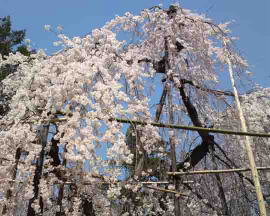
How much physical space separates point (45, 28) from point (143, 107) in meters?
1.52

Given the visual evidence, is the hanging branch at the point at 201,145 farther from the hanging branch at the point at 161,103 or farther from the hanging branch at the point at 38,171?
the hanging branch at the point at 38,171

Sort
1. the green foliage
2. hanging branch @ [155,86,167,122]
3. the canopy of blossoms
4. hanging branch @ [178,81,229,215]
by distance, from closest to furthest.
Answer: the canopy of blossoms → hanging branch @ [155,86,167,122] → hanging branch @ [178,81,229,215] → the green foliage

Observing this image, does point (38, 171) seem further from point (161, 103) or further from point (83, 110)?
point (161, 103)

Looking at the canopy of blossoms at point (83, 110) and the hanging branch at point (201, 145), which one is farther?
the hanging branch at point (201, 145)

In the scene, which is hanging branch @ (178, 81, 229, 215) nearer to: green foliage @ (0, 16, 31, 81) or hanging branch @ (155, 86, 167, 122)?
hanging branch @ (155, 86, 167, 122)

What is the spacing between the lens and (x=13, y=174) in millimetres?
2967

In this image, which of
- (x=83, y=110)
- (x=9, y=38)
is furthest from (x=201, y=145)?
(x=9, y=38)

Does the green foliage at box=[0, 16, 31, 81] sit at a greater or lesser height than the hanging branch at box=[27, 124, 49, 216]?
greater

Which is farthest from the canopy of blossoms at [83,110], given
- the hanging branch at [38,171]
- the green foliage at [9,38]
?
the green foliage at [9,38]

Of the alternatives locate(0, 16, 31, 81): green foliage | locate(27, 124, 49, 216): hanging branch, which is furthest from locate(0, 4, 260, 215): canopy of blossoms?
locate(0, 16, 31, 81): green foliage

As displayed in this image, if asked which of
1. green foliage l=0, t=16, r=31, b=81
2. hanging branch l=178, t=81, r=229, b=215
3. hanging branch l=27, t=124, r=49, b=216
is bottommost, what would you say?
hanging branch l=27, t=124, r=49, b=216

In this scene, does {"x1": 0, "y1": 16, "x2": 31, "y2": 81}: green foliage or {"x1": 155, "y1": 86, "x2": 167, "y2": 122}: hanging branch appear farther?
{"x1": 0, "y1": 16, "x2": 31, "y2": 81}: green foliage

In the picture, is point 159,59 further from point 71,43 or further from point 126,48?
point 71,43

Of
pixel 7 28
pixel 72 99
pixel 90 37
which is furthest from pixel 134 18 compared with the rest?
pixel 7 28
